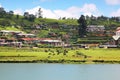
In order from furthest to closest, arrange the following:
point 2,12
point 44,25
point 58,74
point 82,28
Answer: point 2,12
point 44,25
point 82,28
point 58,74

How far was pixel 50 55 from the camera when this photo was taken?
10138 cm

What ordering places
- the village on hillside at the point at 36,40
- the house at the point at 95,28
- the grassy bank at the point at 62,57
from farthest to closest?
the house at the point at 95,28 → the village on hillside at the point at 36,40 → the grassy bank at the point at 62,57

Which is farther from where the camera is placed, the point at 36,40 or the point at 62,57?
the point at 36,40

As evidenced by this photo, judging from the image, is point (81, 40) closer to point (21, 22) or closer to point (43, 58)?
point (21, 22)

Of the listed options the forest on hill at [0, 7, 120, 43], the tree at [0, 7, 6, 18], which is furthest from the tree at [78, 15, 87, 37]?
the tree at [0, 7, 6, 18]

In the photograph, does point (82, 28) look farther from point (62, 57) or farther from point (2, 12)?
point (62, 57)

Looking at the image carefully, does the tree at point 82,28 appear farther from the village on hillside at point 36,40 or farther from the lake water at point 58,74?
the lake water at point 58,74

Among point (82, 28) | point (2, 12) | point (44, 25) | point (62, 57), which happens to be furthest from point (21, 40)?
point (62, 57)

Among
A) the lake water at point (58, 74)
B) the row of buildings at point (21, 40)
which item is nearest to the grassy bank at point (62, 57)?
the lake water at point (58, 74)

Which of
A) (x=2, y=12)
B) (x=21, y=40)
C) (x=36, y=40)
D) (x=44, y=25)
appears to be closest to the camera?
(x=21, y=40)

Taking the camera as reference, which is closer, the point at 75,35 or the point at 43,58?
the point at 43,58

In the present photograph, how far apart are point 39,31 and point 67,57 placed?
2699 inches

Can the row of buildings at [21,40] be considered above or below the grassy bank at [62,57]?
above

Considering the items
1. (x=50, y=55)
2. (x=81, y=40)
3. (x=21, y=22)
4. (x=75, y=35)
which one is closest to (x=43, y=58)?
(x=50, y=55)
